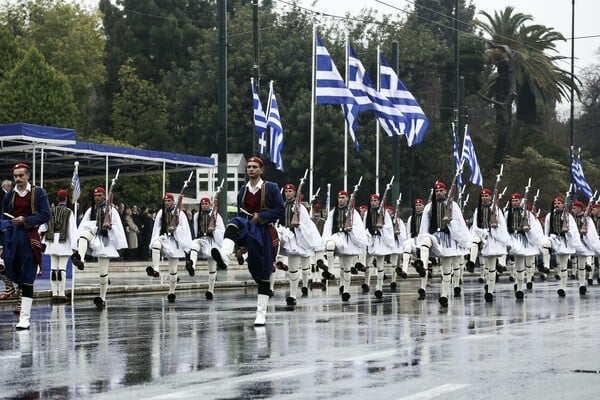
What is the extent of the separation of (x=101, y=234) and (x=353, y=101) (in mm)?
12558

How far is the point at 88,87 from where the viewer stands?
8038 cm

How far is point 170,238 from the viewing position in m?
Result: 24.5

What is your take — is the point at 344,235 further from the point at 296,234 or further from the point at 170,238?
the point at 170,238

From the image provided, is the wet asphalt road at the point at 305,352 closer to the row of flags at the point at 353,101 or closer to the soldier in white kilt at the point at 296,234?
the soldier in white kilt at the point at 296,234

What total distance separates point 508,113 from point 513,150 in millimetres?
6384

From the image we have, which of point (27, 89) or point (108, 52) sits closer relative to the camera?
point (27, 89)

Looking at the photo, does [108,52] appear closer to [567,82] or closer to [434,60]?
[434,60]

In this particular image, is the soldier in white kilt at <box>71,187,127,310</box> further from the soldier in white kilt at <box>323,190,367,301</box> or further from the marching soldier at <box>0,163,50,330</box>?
the marching soldier at <box>0,163,50,330</box>

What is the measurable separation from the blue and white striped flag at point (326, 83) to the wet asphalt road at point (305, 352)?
474 inches

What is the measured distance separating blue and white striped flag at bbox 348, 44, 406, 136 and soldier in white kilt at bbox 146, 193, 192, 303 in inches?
428

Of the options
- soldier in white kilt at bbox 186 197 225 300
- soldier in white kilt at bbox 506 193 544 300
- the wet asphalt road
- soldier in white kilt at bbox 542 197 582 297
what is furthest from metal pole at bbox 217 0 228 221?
the wet asphalt road

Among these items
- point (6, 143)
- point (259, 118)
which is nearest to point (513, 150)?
point (259, 118)

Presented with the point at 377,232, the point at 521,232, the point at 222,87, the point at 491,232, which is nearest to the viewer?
the point at 491,232

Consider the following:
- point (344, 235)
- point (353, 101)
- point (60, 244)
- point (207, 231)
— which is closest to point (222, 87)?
point (353, 101)
